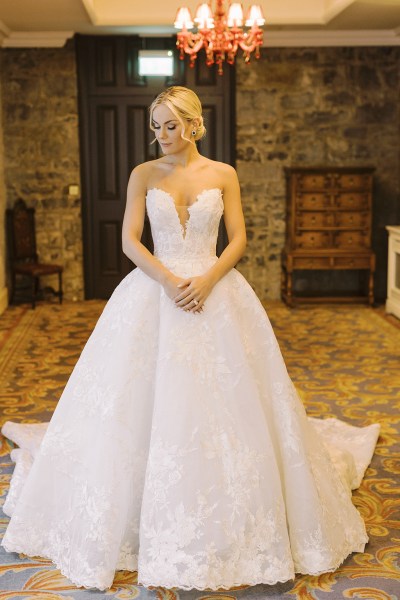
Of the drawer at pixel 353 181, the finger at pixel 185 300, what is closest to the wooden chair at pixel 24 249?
the drawer at pixel 353 181

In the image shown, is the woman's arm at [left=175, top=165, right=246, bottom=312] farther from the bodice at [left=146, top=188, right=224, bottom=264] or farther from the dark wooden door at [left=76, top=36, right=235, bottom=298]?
the dark wooden door at [left=76, top=36, right=235, bottom=298]

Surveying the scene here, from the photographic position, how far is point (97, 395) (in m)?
3.07

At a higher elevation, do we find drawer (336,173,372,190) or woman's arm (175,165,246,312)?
drawer (336,173,372,190)

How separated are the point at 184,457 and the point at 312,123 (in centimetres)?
680

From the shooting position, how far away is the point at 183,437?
288cm

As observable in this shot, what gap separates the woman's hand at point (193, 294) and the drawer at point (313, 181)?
19.4ft

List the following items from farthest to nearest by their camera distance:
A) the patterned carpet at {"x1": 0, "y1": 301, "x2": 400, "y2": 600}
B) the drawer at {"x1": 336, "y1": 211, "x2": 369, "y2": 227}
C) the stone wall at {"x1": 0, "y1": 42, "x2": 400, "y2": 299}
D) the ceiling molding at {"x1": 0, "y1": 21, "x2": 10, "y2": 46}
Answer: the stone wall at {"x1": 0, "y1": 42, "x2": 400, "y2": 299}
the drawer at {"x1": 336, "y1": 211, "x2": 369, "y2": 227}
the ceiling molding at {"x1": 0, "y1": 21, "x2": 10, "y2": 46}
the patterned carpet at {"x1": 0, "y1": 301, "x2": 400, "y2": 600}

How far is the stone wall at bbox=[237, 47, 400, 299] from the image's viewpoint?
891 centimetres

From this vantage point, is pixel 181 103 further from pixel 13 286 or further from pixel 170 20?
pixel 13 286

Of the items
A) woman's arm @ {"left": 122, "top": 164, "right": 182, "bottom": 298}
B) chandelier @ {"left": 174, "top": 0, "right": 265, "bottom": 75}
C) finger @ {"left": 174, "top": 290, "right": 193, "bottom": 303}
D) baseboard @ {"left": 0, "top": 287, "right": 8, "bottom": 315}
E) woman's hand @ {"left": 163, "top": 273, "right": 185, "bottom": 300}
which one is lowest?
baseboard @ {"left": 0, "top": 287, "right": 8, "bottom": 315}

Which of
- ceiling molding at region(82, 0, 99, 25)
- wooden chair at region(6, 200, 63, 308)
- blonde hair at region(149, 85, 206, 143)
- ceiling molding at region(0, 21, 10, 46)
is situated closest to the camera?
blonde hair at region(149, 85, 206, 143)

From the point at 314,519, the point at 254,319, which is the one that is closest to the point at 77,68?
the point at 254,319

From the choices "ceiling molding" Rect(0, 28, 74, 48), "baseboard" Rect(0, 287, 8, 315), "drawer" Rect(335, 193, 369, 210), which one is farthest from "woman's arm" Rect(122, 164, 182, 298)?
"ceiling molding" Rect(0, 28, 74, 48)

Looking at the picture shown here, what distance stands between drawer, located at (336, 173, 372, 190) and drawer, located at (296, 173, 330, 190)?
0.14 metres
